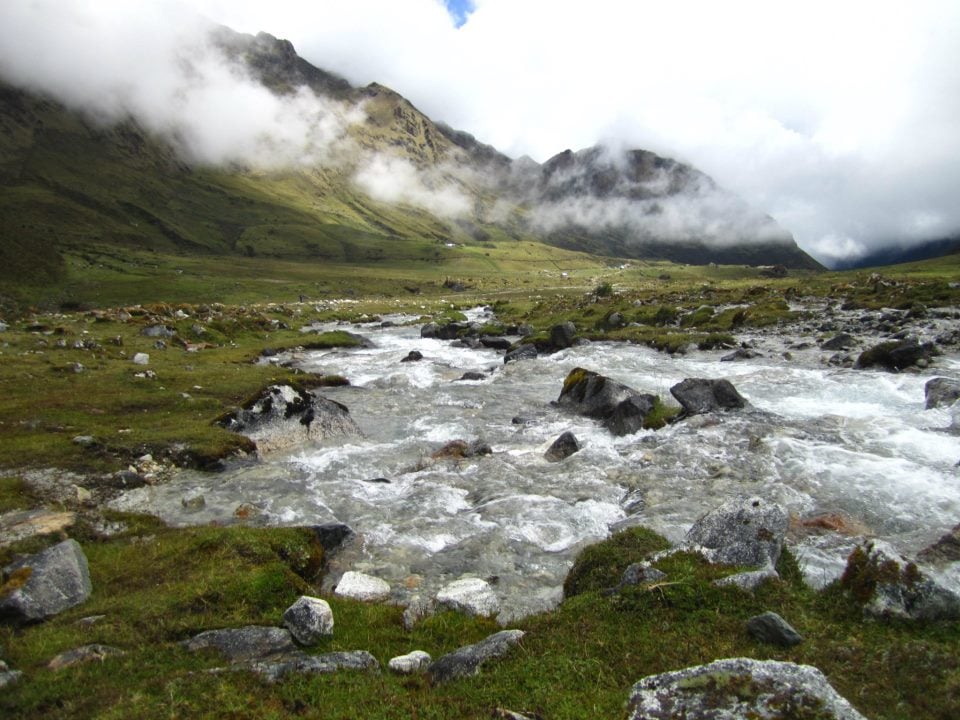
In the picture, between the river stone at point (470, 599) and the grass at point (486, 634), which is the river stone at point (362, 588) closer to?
the grass at point (486, 634)

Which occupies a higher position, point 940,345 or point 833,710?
point 940,345

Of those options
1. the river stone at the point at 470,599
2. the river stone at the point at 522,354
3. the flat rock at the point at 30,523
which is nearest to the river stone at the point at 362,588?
the river stone at the point at 470,599

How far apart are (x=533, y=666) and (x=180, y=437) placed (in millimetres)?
20930

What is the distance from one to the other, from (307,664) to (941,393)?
30835mm

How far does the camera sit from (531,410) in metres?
33.8

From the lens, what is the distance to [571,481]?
71.2 feet

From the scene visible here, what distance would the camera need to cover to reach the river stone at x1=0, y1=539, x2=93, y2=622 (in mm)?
11281

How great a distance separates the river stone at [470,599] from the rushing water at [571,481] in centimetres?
61

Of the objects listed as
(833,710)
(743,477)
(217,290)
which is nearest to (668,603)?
(833,710)

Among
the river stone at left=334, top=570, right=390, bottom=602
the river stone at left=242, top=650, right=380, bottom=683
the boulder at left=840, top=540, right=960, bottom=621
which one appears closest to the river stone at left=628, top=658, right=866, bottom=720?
the boulder at left=840, top=540, right=960, bottom=621

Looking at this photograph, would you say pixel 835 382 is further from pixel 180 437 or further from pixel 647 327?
pixel 180 437

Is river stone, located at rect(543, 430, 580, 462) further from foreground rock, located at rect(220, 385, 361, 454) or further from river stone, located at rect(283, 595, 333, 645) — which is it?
river stone, located at rect(283, 595, 333, 645)

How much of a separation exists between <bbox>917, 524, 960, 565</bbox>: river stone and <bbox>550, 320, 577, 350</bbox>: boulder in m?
43.5

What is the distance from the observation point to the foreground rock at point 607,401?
2862cm
